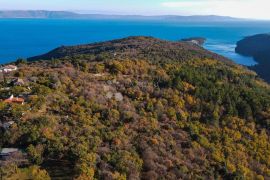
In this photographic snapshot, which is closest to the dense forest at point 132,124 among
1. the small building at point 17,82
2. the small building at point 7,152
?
the small building at point 17,82

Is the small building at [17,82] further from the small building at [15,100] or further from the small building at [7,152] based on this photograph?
the small building at [7,152]

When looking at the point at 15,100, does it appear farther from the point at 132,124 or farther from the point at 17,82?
the point at 132,124

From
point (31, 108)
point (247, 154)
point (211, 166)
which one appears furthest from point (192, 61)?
point (31, 108)

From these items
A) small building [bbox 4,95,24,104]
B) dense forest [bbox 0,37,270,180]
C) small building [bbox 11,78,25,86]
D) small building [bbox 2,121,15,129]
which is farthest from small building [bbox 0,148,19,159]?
small building [bbox 11,78,25,86]

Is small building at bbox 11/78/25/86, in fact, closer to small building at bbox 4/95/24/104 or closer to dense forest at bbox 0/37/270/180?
dense forest at bbox 0/37/270/180

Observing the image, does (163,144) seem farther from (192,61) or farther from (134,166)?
(192,61)

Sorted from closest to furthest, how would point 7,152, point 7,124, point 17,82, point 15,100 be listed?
point 7,152 < point 7,124 < point 15,100 < point 17,82

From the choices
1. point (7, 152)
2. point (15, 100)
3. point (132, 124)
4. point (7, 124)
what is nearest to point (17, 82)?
point (15, 100)

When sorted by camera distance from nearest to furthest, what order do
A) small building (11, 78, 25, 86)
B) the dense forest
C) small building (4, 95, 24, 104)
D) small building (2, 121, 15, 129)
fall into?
the dense forest, small building (2, 121, 15, 129), small building (4, 95, 24, 104), small building (11, 78, 25, 86)
